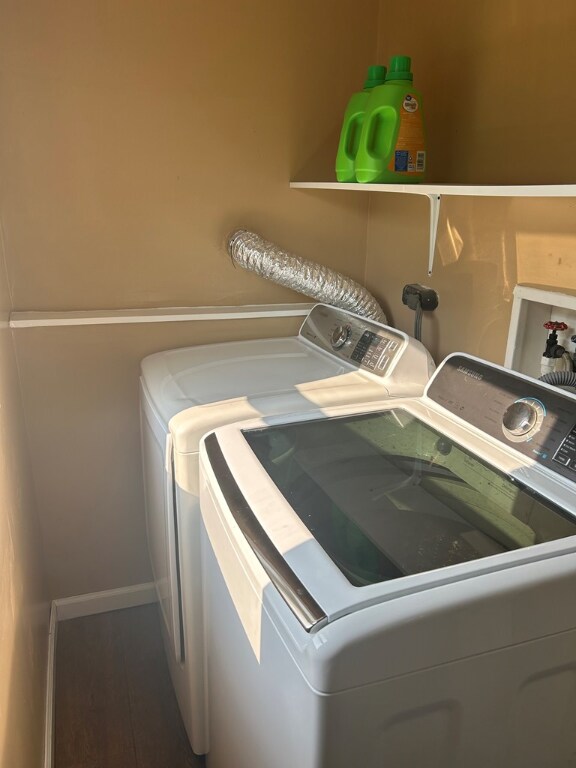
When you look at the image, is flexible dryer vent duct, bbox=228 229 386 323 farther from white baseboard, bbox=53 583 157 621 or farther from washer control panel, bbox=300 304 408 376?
white baseboard, bbox=53 583 157 621

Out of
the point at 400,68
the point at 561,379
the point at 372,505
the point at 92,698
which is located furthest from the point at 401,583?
the point at 92,698

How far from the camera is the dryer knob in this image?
49.4 inches

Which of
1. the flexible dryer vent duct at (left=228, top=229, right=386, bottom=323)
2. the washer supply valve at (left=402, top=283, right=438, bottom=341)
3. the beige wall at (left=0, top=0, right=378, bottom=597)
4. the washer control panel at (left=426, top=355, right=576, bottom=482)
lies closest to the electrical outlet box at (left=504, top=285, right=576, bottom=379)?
the washer control panel at (left=426, top=355, right=576, bottom=482)

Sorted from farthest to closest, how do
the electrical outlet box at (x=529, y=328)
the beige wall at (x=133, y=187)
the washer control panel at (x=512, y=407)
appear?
1. the beige wall at (x=133, y=187)
2. the electrical outlet box at (x=529, y=328)
3. the washer control panel at (x=512, y=407)

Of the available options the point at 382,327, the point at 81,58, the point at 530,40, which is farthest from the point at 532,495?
the point at 81,58

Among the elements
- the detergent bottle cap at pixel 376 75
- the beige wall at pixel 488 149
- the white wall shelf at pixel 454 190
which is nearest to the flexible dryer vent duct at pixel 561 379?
the beige wall at pixel 488 149

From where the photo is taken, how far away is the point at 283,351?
2109 mm

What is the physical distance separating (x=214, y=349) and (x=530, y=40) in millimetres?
1295

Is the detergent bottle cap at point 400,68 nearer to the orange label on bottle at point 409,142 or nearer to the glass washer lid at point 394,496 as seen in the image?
the orange label on bottle at point 409,142

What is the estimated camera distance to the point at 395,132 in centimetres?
166

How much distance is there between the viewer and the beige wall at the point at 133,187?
1879 millimetres

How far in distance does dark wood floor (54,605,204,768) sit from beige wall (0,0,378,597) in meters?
0.21

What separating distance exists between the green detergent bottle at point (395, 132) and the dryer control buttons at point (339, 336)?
50 centimetres

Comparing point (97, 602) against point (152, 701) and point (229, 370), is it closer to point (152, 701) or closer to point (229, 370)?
point (152, 701)
